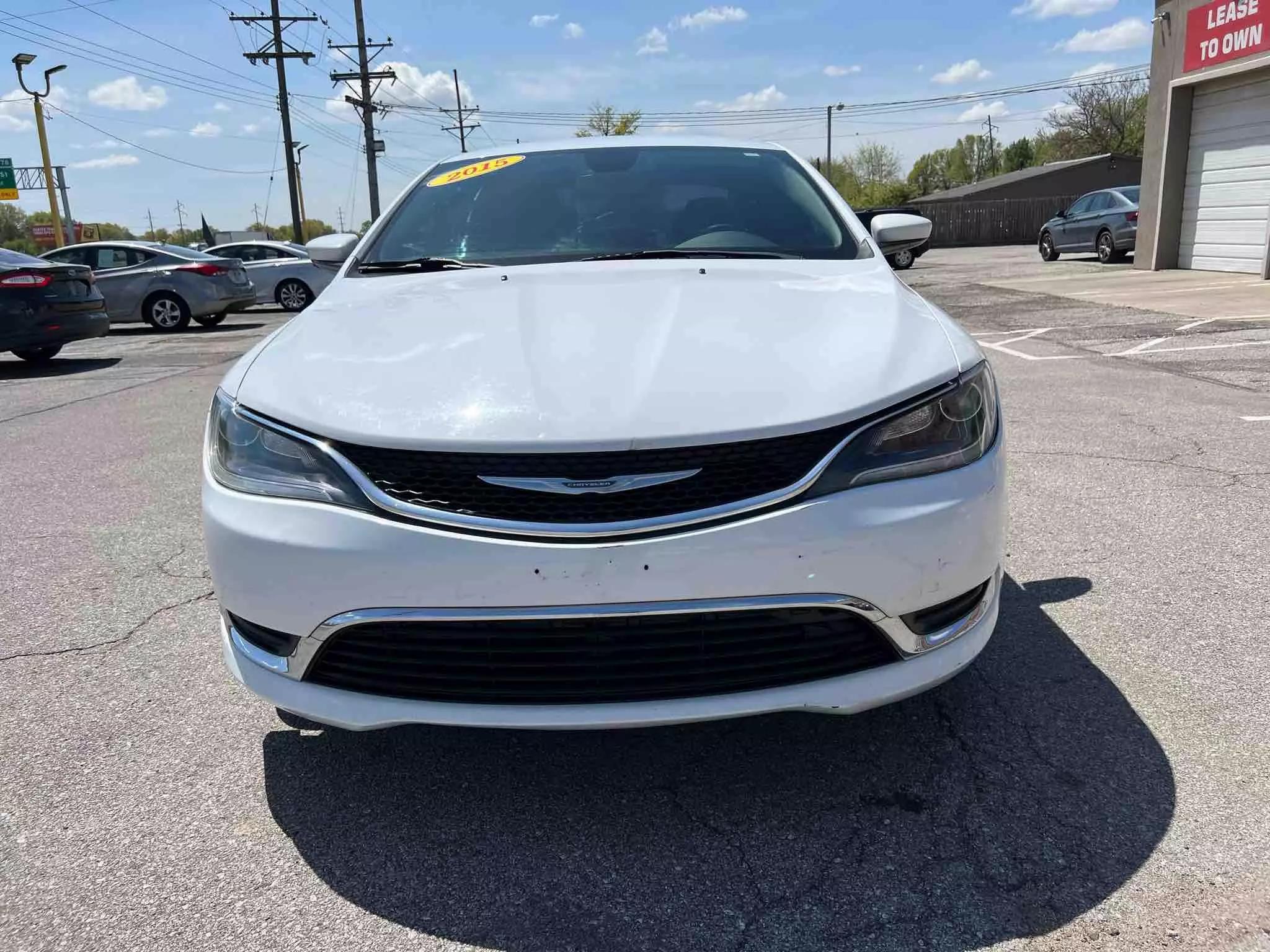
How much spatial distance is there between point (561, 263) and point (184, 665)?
5.58ft

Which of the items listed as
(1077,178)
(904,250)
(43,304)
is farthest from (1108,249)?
(1077,178)

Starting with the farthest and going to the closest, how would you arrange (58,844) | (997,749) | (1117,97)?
(1117,97)
(997,749)
(58,844)

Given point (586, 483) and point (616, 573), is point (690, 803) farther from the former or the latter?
point (586, 483)

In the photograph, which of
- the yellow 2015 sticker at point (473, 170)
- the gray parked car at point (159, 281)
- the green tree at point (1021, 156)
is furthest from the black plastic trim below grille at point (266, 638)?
the green tree at point (1021, 156)

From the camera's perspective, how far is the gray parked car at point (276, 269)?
57.3 feet

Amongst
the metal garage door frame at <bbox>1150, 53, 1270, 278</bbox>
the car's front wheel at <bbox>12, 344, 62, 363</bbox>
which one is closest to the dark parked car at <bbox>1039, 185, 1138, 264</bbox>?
the metal garage door frame at <bbox>1150, 53, 1270, 278</bbox>

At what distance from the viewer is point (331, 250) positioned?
12.2ft

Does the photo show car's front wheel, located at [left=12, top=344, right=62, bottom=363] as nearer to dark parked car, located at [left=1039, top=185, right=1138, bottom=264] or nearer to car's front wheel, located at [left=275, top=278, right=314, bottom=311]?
car's front wheel, located at [left=275, top=278, right=314, bottom=311]

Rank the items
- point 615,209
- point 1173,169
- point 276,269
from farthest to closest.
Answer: point 276,269 → point 1173,169 → point 615,209

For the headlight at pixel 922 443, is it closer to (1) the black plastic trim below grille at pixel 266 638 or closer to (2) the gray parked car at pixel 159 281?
(1) the black plastic trim below grille at pixel 266 638

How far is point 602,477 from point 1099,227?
21.4 meters

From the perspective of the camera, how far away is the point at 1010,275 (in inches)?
742

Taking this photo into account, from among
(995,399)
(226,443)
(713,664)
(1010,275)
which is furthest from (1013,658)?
(1010,275)

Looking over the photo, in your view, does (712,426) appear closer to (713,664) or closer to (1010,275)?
(713,664)
